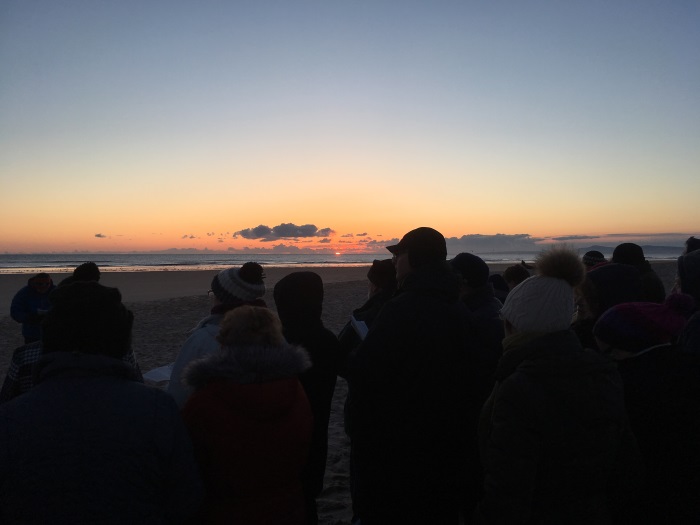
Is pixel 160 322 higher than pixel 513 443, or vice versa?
pixel 513 443

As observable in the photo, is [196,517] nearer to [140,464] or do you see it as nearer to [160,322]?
[140,464]

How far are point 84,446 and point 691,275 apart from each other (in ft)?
10.6

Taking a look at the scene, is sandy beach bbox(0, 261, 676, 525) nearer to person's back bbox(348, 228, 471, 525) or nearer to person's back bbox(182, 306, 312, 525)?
person's back bbox(348, 228, 471, 525)

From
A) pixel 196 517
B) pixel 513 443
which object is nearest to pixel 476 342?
pixel 513 443

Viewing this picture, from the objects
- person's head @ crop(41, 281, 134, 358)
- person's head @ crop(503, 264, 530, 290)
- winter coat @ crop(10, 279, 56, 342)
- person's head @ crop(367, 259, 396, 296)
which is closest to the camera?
person's head @ crop(41, 281, 134, 358)

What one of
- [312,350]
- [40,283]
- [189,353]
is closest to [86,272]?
[40,283]

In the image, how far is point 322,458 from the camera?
3115mm

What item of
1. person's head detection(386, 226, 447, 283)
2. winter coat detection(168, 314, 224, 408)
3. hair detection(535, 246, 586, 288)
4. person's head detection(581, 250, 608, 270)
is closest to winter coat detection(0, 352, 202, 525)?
winter coat detection(168, 314, 224, 408)

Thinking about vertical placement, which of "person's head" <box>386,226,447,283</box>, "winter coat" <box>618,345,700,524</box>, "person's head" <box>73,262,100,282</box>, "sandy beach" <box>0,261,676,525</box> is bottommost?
"sandy beach" <box>0,261,676,525</box>

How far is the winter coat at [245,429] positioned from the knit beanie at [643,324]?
1441 mm

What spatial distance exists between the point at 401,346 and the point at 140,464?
1252 millimetres

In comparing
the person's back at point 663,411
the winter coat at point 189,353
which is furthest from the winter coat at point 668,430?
the winter coat at point 189,353

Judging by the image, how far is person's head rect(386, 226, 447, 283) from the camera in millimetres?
2678

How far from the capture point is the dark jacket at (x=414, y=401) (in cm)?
247
